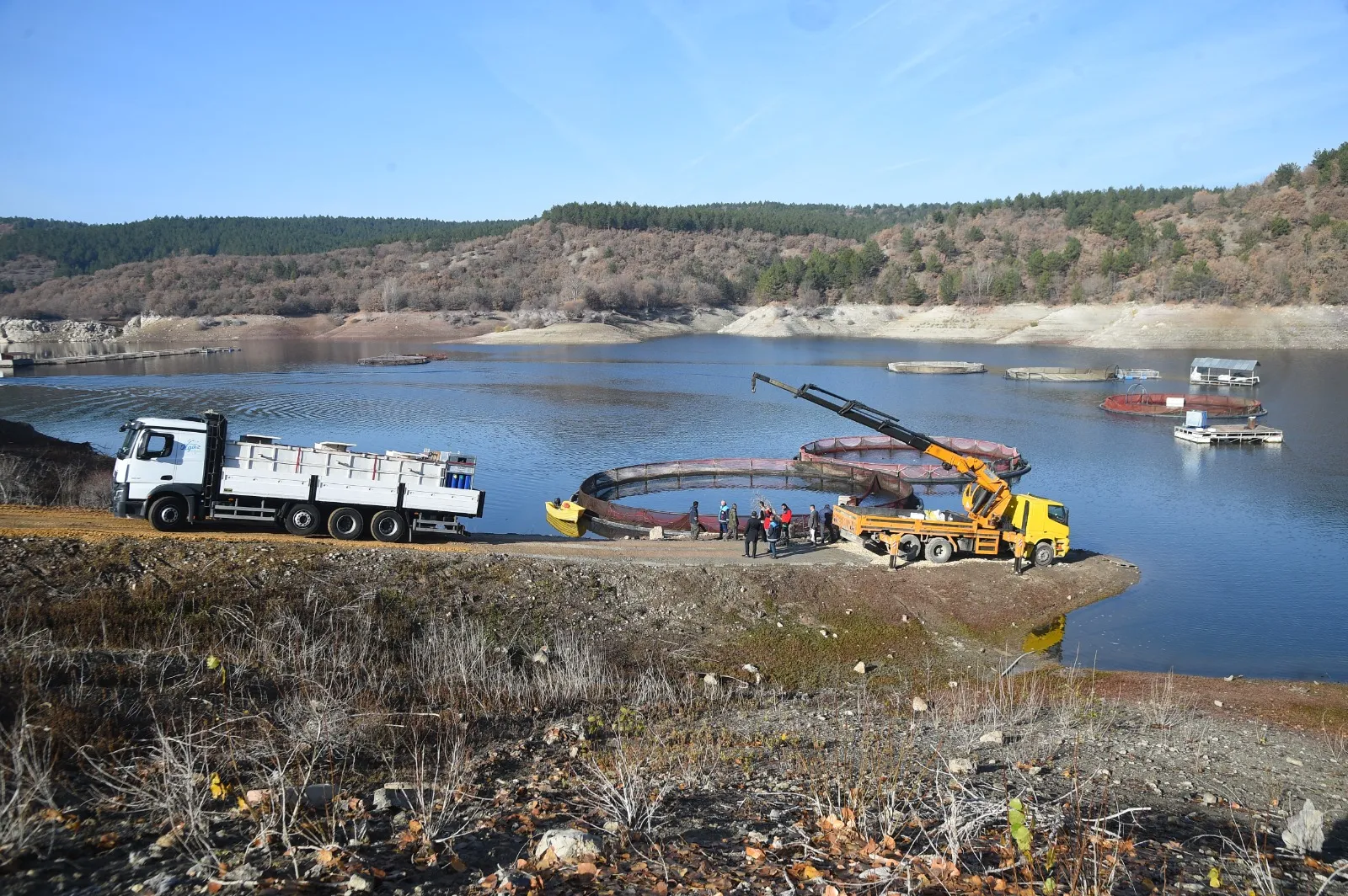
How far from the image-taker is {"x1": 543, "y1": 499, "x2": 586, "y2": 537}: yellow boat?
35.9 meters

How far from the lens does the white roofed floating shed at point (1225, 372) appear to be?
289 ft

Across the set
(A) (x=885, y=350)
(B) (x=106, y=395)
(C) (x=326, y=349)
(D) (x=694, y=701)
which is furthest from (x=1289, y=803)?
(C) (x=326, y=349)

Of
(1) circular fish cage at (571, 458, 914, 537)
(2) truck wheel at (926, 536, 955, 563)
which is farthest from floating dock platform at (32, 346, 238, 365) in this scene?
(2) truck wheel at (926, 536, 955, 563)

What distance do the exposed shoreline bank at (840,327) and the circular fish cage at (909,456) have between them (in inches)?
3705

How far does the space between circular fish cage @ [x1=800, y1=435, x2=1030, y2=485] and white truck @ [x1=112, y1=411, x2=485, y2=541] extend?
23565 mm

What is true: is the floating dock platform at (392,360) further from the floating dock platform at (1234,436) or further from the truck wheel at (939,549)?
the truck wheel at (939,549)

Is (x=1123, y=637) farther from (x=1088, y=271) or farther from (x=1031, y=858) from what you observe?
(x=1088, y=271)

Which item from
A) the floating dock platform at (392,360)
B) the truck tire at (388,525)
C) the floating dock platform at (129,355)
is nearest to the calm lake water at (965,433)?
the floating dock platform at (129,355)

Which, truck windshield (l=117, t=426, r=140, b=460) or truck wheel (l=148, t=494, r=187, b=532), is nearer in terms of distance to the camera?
truck wheel (l=148, t=494, r=187, b=532)

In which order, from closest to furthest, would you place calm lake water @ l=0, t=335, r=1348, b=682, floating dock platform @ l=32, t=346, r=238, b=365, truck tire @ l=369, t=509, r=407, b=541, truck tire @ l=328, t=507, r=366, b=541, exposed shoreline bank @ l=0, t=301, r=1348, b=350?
truck tire @ l=328, t=507, r=366, b=541 → truck tire @ l=369, t=509, r=407, b=541 → calm lake water @ l=0, t=335, r=1348, b=682 → floating dock platform @ l=32, t=346, r=238, b=365 → exposed shoreline bank @ l=0, t=301, r=1348, b=350

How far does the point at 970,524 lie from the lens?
28.9m

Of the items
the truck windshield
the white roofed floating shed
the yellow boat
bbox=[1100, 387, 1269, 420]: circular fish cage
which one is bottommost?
the yellow boat

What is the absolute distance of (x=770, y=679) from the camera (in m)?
20.2

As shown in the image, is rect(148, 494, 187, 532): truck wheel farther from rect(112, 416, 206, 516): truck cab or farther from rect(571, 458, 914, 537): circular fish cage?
rect(571, 458, 914, 537): circular fish cage
